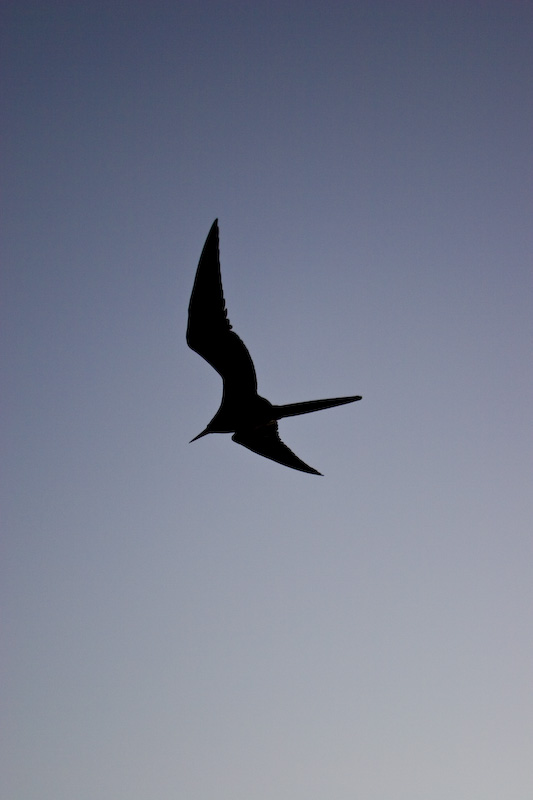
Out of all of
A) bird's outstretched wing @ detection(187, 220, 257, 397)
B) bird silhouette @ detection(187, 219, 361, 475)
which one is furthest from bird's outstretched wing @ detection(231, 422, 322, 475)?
bird's outstretched wing @ detection(187, 220, 257, 397)

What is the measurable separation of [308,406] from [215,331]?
6.03ft

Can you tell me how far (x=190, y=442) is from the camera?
9.99m

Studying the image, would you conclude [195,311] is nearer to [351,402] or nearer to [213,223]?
[213,223]

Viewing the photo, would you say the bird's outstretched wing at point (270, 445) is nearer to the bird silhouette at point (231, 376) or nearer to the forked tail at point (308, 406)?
the bird silhouette at point (231, 376)

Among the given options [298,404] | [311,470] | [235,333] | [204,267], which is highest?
[204,267]

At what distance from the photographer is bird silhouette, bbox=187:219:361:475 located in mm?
8961

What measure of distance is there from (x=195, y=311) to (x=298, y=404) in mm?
2144

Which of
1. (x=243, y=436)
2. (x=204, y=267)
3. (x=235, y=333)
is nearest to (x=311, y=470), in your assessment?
(x=243, y=436)

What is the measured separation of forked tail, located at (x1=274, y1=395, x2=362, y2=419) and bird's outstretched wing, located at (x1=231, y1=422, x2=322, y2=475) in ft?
Answer: 2.37

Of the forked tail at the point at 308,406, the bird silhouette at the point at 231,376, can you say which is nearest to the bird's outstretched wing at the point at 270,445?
the bird silhouette at the point at 231,376

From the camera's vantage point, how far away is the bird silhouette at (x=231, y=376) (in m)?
8.96

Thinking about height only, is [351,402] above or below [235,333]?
below

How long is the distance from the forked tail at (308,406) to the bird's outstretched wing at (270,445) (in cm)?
72

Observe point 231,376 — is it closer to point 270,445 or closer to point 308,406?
point 308,406
